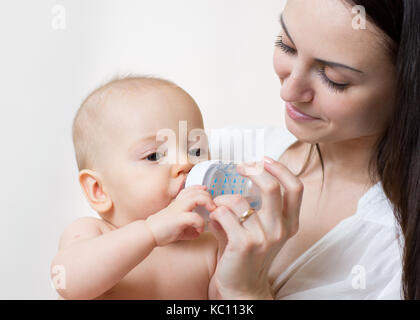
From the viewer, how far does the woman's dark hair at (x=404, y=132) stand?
3.71 feet

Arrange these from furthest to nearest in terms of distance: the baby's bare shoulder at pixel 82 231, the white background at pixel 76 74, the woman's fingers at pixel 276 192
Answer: the white background at pixel 76 74, the baby's bare shoulder at pixel 82 231, the woman's fingers at pixel 276 192

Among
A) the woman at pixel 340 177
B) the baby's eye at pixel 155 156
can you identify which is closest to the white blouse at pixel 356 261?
the woman at pixel 340 177

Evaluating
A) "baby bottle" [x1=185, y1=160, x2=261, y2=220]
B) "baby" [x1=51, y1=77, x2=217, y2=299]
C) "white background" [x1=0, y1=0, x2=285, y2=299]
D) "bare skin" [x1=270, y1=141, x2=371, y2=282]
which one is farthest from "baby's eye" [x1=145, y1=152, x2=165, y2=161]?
"white background" [x1=0, y1=0, x2=285, y2=299]

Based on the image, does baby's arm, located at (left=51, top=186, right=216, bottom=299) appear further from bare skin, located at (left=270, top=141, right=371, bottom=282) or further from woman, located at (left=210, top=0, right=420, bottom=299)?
bare skin, located at (left=270, top=141, right=371, bottom=282)

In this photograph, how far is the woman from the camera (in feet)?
3.65

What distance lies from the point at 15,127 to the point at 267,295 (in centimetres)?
145

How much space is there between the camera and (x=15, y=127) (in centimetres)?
225

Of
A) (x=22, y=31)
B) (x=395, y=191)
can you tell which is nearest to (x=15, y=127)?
(x=22, y=31)

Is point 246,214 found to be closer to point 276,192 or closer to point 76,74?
point 276,192

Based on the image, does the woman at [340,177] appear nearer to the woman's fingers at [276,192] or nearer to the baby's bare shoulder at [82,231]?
the woman's fingers at [276,192]

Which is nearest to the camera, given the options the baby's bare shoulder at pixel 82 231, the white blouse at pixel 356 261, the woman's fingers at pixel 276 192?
the woman's fingers at pixel 276 192

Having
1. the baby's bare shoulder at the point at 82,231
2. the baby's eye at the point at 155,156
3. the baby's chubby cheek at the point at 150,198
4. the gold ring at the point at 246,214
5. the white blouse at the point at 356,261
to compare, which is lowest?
the white blouse at the point at 356,261

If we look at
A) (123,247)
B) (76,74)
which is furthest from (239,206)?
(76,74)

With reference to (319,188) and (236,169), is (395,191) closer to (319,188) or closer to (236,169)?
(319,188)
